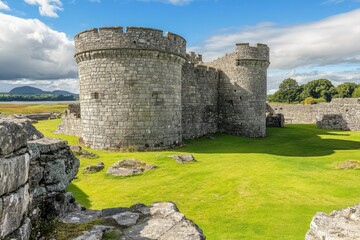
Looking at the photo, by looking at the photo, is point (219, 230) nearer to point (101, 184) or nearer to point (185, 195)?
point (185, 195)

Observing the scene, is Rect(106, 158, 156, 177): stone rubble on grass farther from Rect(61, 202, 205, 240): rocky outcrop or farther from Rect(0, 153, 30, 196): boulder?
Rect(0, 153, 30, 196): boulder

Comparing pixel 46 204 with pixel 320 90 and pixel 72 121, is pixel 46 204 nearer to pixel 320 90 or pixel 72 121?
pixel 72 121

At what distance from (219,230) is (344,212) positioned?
2.99 metres

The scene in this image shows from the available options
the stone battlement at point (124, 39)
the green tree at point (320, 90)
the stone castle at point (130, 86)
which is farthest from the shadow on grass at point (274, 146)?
the green tree at point (320, 90)

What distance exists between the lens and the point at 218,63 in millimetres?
27672

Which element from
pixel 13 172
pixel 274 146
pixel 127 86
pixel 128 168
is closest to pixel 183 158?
→ pixel 128 168

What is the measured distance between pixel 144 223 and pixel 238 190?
20.2ft

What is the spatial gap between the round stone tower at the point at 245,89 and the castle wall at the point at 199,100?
1.04 metres

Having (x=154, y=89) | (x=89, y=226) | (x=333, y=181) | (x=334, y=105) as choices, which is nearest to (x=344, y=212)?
(x=89, y=226)

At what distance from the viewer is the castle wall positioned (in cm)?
2341

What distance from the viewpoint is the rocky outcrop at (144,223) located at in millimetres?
4719

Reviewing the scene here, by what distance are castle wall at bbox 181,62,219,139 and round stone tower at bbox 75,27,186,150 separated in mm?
4758

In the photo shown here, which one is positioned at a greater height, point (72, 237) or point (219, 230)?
point (72, 237)

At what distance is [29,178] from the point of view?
4969mm
